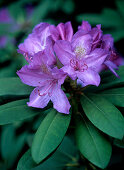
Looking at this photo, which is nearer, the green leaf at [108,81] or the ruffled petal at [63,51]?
the ruffled petal at [63,51]

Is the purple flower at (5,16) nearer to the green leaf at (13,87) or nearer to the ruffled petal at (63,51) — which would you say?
the green leaf at (13,87)

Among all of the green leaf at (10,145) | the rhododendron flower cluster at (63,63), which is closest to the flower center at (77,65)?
the rhododendron flower cluster at (63,63)

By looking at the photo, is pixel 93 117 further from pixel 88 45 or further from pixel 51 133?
pixel 88 45

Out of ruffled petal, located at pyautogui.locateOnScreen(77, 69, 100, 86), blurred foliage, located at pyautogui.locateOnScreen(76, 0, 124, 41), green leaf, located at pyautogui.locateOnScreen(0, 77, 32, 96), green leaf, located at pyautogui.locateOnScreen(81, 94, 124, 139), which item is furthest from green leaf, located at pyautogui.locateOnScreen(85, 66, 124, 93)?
blurred foliage, located at pyautogui.locateOnScreen(76, 0, 124, 41)

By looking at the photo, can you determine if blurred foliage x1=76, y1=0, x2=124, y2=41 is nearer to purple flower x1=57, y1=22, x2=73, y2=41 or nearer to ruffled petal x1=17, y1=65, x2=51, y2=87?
purple flower x1=57, y1=22, x2=73, y2=41

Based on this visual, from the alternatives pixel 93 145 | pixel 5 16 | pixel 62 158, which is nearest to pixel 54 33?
→ pixel 93 145

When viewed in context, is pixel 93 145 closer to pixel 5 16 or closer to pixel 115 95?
pixel 115 95
